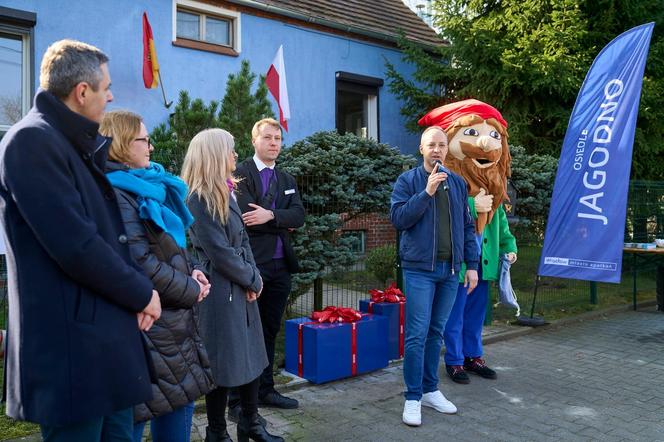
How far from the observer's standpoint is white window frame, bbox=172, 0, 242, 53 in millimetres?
9422

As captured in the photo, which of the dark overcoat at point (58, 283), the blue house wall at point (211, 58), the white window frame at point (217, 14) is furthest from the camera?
the white window frame at point (217, 14)

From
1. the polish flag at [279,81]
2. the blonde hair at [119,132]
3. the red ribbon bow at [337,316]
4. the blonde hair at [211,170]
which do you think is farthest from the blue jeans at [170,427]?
the polish flag at [279,81]

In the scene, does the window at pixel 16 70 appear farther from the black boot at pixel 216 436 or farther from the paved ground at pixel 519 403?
the black boot at pixel 216 436

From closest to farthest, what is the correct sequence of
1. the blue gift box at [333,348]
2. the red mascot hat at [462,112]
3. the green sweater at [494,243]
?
the blue gift box at [333,348] < the green sweater at [494,243] < the red mascot hat at [462,112]

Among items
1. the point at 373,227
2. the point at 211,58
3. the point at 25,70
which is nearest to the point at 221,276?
the point at 373,227

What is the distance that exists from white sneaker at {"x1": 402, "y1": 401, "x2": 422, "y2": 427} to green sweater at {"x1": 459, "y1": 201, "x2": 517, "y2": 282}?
5.20ft

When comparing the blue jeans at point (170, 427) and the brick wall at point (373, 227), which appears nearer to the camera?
the blue jeans at point (170, 427)

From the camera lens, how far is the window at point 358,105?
11876mm

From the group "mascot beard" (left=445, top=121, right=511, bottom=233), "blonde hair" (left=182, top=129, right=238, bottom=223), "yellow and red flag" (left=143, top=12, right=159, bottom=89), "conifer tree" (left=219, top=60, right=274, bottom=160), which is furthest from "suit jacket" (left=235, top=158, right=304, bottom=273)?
"yellow and red flag" (left=143, top=12, right=159, bottom=89)

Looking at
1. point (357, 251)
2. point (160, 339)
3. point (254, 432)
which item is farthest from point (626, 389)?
point (160, 339)

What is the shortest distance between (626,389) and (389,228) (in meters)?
3.00

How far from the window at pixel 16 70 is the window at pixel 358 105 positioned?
5.79 meters

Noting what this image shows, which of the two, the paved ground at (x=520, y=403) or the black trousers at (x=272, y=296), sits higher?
the black trousers at (x=272, y=296)

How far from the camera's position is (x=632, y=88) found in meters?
6.40
